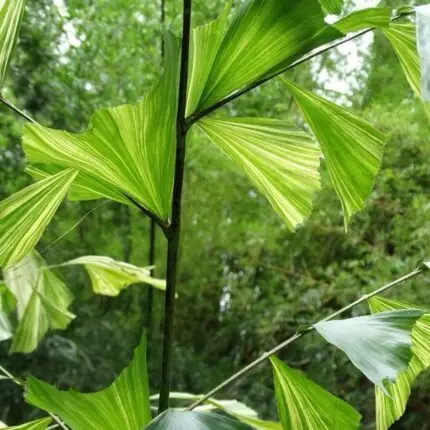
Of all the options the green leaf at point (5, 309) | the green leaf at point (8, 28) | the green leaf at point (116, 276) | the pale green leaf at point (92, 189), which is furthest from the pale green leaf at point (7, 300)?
the green leaf at point (8, 28)

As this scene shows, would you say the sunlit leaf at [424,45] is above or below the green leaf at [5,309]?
above

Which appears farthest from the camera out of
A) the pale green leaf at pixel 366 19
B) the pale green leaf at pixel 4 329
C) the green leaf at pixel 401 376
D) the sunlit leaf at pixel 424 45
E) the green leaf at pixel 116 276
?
the green leaf at pixel 116 276

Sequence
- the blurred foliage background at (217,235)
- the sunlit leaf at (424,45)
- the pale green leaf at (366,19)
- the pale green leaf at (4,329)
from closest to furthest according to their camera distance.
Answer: the sunlit leaf at (424,45)
the pale green leaf at (366,19)
the pale green leaf at (4,329)
the blurred foliage background at (217,235)

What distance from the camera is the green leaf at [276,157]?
479 mm

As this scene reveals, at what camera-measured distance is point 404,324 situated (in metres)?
0.42

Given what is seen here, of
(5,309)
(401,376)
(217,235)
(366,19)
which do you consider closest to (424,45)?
(366,19)

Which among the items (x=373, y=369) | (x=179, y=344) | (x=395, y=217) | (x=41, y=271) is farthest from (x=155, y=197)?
(x=179, y=344)

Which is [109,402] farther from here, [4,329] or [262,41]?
[4,329]

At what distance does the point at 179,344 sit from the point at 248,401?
47 cm

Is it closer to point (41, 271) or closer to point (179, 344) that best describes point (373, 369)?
point (41, 271)

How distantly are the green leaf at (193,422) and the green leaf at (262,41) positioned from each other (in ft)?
0.67

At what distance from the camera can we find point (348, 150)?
49 centimetres

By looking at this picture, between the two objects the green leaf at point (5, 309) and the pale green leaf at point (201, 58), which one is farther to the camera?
the green leaf at point (5, 309)

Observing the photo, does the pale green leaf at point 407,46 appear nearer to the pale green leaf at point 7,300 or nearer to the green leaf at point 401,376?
the green leaf at point 401,376
